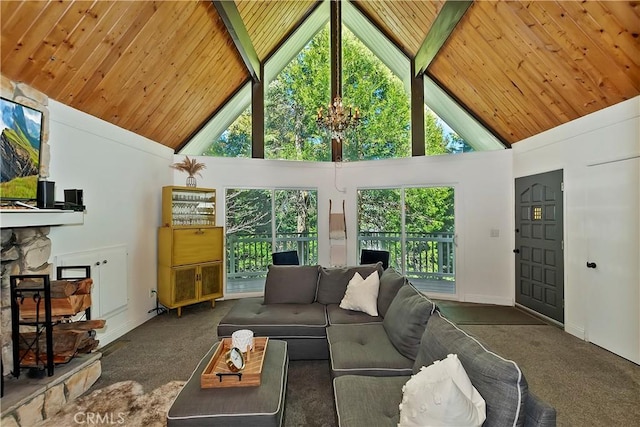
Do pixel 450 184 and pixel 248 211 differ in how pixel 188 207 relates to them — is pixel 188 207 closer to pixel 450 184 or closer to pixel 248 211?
pixel 248 211

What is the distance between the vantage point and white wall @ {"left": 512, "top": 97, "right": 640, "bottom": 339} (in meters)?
3.14

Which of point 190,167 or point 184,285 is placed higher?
point 190,167

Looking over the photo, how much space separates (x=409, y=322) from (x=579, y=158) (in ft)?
10.4

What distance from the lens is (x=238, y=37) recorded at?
13.3ft

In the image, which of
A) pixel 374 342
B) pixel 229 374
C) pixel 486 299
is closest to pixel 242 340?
pixel 229 374

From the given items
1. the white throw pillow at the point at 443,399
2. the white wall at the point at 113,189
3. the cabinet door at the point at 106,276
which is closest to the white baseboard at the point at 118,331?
the white wall at the point at 113,189

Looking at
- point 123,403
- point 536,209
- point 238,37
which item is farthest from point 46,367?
point 536,209

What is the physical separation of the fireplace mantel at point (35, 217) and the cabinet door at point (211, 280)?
225cm

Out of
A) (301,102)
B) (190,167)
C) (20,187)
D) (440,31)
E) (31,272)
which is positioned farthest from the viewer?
(301,102)

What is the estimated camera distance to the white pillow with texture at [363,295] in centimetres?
311

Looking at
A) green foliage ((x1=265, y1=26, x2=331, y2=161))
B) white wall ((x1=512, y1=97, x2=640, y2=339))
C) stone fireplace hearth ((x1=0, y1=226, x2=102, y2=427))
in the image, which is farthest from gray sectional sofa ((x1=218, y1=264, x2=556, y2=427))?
green foliage ((x1=265, y1=26, x2=331, y2=161))

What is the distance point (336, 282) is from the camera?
141 inches

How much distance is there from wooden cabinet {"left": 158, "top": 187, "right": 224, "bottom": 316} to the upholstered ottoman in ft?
9.06
